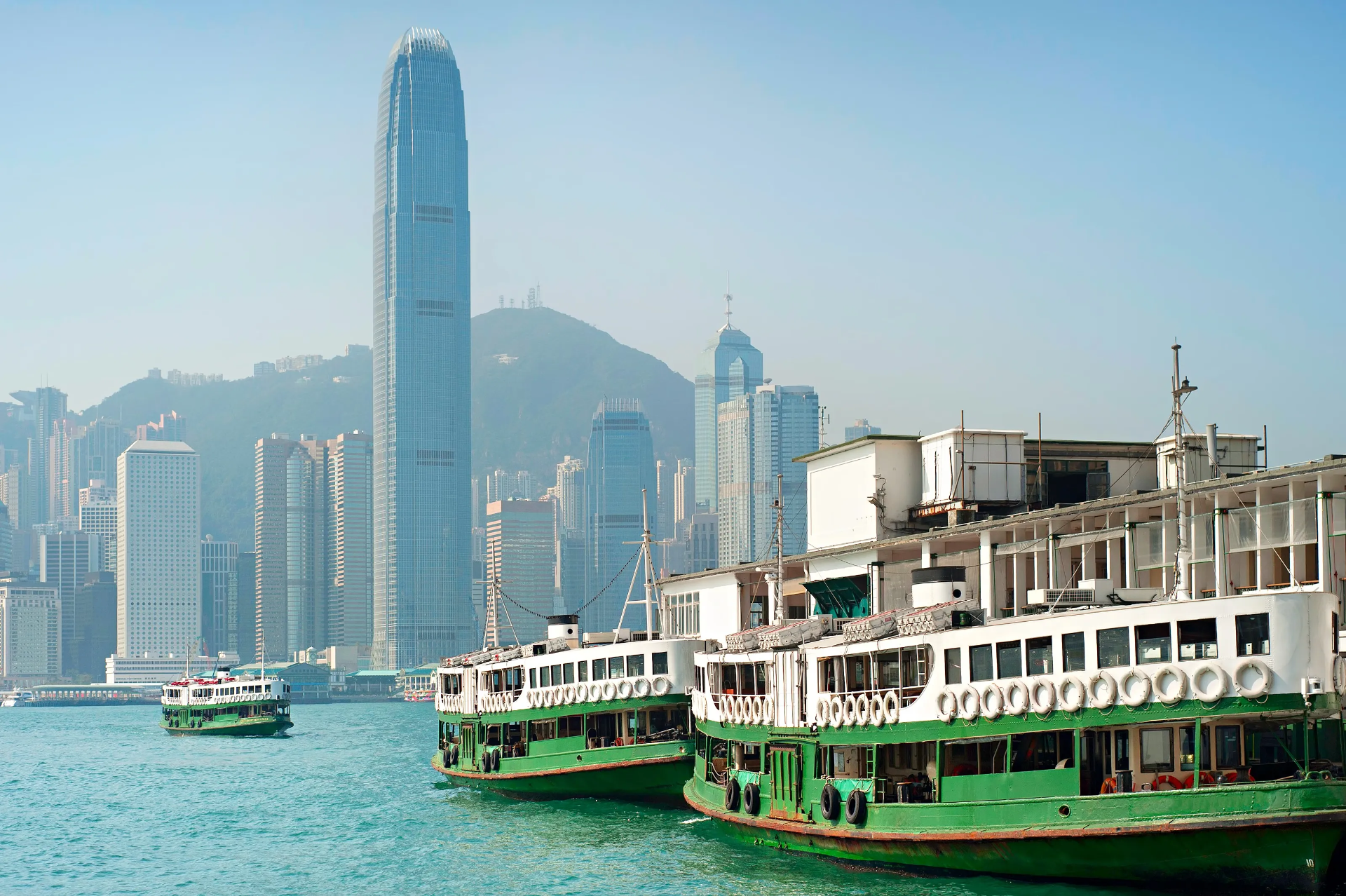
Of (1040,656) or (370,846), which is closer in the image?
(1040,656)

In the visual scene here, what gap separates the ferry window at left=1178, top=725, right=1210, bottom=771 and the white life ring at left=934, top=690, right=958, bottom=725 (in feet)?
15.8

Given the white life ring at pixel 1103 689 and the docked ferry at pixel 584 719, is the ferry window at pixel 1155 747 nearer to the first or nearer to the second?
the white life ring at pixel 1103 689

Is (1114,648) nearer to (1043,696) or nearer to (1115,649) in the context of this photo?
(1115,649)

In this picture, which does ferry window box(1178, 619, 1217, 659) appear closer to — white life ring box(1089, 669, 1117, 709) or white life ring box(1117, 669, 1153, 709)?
white life ring box(1117, 669, 1153, 709)

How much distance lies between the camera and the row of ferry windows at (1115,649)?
28.5m

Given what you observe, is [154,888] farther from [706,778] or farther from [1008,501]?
[1008,501]

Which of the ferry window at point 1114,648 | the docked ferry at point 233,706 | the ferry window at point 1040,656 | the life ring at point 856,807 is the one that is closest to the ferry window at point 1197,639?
the ferry window at point 1114,648

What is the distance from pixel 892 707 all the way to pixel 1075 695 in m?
6.09

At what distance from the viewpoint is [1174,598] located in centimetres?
3212

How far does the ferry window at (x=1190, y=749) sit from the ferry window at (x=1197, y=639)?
1.81 m

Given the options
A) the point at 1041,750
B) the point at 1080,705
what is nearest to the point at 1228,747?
the point at 1041,750

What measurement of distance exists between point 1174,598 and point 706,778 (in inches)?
688

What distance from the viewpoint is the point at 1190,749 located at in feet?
101

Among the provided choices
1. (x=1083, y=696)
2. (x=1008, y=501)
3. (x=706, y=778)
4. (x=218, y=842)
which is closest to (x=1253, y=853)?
(x=1083, y=696)
